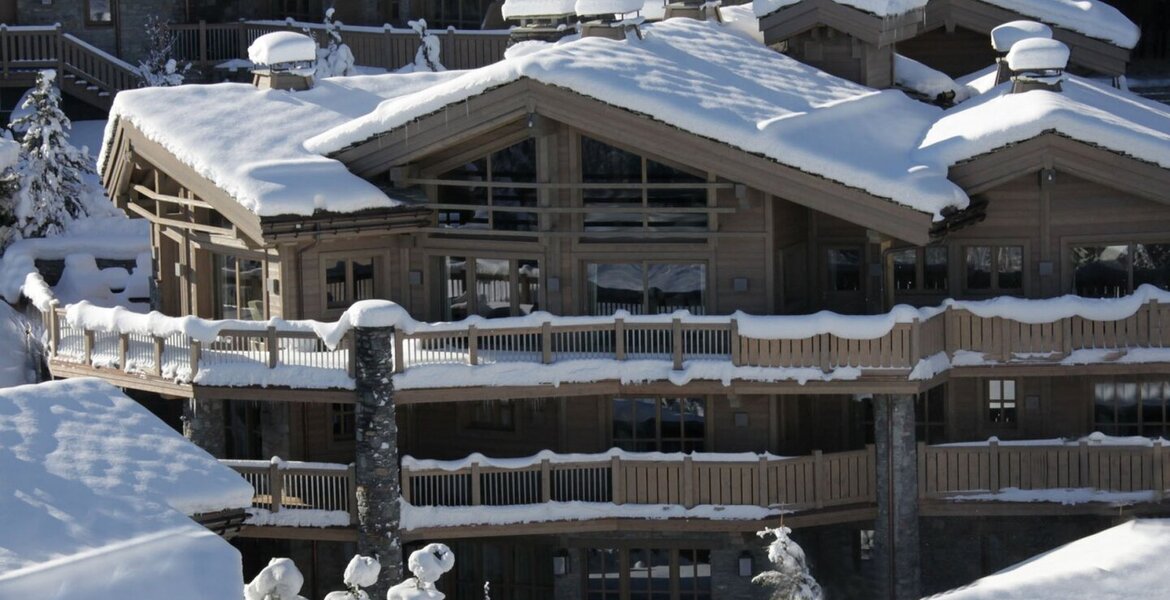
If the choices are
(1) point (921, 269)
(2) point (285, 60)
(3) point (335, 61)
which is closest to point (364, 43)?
(3) point (335, 61)

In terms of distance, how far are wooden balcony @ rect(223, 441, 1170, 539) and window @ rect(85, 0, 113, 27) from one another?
23.5 meters

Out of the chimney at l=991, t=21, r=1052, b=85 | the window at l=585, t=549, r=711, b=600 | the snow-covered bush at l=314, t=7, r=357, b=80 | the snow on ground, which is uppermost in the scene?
the snow-covered bush at l=314, t=7, r=357, b=80

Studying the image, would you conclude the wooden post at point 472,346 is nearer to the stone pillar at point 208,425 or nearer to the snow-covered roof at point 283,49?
the stone pillar at point 208,425

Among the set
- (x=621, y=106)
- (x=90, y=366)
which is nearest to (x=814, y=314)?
(x=621, y=106)

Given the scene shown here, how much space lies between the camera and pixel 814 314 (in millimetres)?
54312

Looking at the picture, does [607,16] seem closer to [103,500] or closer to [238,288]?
[238,288]

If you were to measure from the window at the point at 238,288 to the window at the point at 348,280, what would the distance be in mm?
1362

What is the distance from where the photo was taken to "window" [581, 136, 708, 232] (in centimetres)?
5566

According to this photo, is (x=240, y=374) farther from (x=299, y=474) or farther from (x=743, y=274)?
(x=743, y=274)

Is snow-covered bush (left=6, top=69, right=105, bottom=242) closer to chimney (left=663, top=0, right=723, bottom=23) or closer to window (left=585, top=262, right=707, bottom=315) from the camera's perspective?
chimney (left=663, top=0, right=723, bottom=23)

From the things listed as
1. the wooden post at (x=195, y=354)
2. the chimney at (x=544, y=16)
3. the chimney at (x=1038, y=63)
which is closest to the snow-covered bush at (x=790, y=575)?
the wooden post at (x=195, y=354)

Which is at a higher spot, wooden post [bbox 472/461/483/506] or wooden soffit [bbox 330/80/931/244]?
wooden soffit [bbox 330/80/931/244]

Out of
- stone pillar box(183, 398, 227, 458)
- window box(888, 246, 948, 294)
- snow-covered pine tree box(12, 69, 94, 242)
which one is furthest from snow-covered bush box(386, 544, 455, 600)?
snow-covered pine tree box(12, 69, 94, 242)

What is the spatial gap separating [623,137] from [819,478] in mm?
6840
